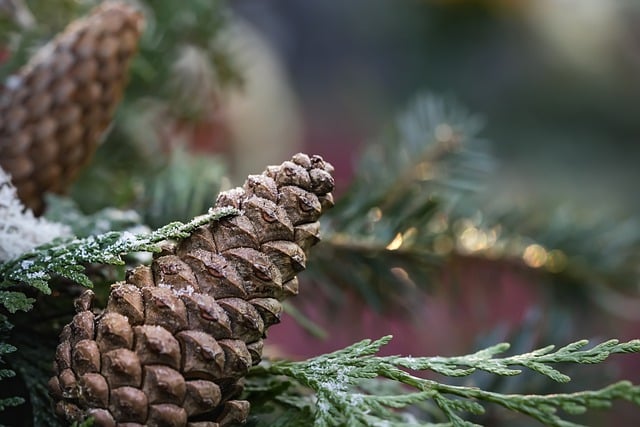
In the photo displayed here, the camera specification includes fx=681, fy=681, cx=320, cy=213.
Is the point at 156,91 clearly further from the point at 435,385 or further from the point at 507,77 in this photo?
the point at 507,77

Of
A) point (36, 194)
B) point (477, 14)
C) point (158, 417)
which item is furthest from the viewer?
point (477, 14)

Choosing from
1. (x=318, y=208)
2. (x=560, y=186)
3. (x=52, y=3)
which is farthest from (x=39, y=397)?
(x=560, y=186)

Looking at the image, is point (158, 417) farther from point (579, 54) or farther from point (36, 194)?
point (579, 54)

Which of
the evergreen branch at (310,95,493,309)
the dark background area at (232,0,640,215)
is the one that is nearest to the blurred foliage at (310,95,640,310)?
the evergreen branch at (310,95,493,309)

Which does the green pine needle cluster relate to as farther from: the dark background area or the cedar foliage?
the dark background area

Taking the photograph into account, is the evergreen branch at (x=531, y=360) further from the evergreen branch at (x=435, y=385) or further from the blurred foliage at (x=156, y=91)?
the blurred foliage at (x=156, y=91)

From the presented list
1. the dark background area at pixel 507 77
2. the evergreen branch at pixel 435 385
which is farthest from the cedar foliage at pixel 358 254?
the dark background area at pixel 507 77
